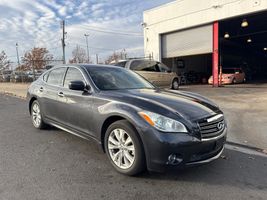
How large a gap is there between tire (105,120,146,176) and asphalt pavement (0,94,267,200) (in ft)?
0.48

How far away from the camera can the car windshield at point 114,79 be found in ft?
14.7

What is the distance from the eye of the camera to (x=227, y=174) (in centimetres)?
371

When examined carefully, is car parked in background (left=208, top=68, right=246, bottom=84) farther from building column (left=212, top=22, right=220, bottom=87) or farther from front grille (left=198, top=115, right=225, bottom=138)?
front grille (left=198, top=115, right=225, bottom=138)

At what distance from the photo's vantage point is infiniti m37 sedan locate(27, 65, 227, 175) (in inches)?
127

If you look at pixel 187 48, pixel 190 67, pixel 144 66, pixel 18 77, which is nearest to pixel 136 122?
pixel 144 66

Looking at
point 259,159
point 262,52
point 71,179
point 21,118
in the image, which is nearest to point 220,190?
point 259,159

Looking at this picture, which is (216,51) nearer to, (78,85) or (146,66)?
(146,66)

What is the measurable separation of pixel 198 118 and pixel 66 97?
2.53 meters

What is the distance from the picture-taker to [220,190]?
3252 millimetres

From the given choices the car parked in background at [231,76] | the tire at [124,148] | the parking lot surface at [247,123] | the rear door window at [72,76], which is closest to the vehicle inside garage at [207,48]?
the car parked in background at [231,76]

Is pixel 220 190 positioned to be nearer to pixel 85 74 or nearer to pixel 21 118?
pixel 85 74

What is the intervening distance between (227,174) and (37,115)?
14.6 feet

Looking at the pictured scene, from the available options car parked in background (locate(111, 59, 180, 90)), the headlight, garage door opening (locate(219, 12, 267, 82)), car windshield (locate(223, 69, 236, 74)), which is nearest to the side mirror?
the headlight

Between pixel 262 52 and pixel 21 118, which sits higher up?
pixel 262 52
